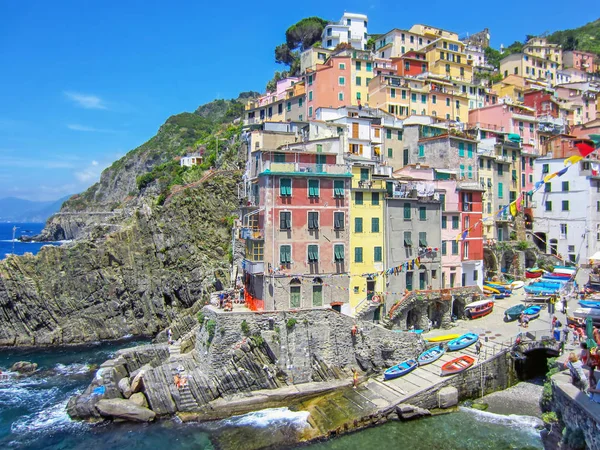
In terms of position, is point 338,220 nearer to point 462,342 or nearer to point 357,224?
point 357,224

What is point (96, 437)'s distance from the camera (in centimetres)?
2884

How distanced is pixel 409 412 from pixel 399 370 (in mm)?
4157

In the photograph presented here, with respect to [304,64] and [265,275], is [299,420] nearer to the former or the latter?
[265,275]

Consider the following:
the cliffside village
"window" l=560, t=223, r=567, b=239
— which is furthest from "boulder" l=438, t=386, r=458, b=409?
"window" l=560, t=223, r=567, b=239

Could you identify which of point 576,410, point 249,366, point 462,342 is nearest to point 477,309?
point 462,342

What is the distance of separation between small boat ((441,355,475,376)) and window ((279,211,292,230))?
14.4m

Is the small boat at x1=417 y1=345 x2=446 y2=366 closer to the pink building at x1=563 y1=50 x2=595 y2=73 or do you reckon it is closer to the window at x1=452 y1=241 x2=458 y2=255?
the window at x1=452 y1=241 x2=458 y2=255

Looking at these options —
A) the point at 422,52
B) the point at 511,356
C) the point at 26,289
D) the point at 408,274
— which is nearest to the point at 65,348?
the point at 26,289

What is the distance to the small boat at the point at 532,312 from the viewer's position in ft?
128

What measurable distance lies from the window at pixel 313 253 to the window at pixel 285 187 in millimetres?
4302

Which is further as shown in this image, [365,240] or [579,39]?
[579,39]

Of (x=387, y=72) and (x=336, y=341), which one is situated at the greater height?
(x=387, y=72)

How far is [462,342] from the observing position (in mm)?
35125

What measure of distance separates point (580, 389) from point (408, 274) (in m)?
21.6
